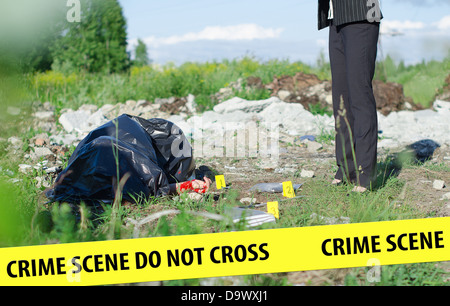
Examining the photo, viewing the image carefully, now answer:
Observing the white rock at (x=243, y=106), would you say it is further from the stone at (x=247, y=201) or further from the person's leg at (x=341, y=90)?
the stone at (x=247, y=201)

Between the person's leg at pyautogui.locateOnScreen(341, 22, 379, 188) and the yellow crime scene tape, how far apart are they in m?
0.99

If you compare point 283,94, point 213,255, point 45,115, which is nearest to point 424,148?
point 283,94

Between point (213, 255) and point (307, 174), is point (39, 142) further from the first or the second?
point (213, 255)

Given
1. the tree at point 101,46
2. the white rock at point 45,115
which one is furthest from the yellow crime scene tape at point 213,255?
the tree at point 101,46

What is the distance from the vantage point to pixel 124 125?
3020 mm

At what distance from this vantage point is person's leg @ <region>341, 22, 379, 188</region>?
2725 mm

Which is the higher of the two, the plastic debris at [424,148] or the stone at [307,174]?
the stone at [307,174]

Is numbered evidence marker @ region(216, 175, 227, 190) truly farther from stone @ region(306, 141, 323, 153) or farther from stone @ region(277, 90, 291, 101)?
stone @ region(277, 90, 291, 101)

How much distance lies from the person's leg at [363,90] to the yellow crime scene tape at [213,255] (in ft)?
3.25

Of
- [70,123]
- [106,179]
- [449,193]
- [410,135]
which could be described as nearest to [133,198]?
[106,179]

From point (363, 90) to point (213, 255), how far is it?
68.1 inches

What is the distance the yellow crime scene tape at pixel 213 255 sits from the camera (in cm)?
158

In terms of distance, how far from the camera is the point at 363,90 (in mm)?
2797

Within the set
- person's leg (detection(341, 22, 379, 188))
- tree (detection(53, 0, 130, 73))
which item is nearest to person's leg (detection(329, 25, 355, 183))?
person's leg (detection(341, 22, 379, 188))
